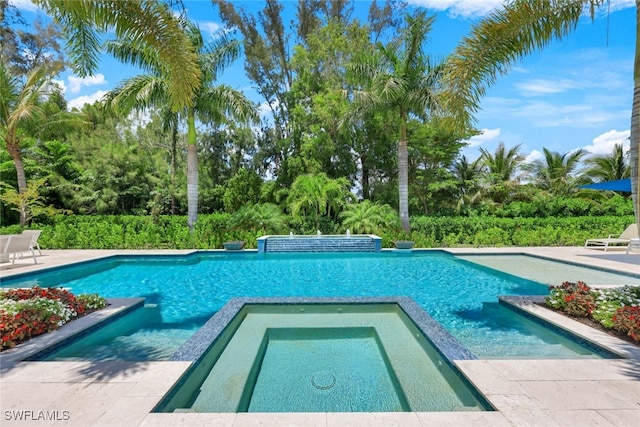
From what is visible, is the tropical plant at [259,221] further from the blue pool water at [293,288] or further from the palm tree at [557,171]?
the palm tree at [557,171]

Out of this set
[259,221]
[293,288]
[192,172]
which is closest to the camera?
[293,288]

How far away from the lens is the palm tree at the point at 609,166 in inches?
718

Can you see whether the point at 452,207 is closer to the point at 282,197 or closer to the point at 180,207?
the point at 282,197

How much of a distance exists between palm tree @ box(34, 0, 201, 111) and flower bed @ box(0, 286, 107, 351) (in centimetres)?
419

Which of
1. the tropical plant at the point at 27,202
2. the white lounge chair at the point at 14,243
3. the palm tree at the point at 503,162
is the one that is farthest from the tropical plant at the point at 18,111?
the palm tree at the point at 503,162

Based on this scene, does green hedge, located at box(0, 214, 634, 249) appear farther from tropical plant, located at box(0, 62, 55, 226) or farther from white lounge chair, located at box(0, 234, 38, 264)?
white lounge chair, located at box(0, 234, 38, 264)

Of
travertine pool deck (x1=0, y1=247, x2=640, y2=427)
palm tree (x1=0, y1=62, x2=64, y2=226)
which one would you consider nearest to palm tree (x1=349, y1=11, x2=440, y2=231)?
travertine pool deck (x1=0, y1=247, x2=640, y2=427)

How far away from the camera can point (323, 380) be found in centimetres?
330

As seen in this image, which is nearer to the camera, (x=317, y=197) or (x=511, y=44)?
(x=511, y=44)

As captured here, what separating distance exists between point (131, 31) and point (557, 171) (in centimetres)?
2178

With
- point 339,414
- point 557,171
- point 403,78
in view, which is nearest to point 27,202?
point 403,78

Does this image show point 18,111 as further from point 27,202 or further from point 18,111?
point 27,202

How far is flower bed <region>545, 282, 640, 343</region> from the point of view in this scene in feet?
12.8

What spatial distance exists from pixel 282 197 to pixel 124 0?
1246 centimetres
